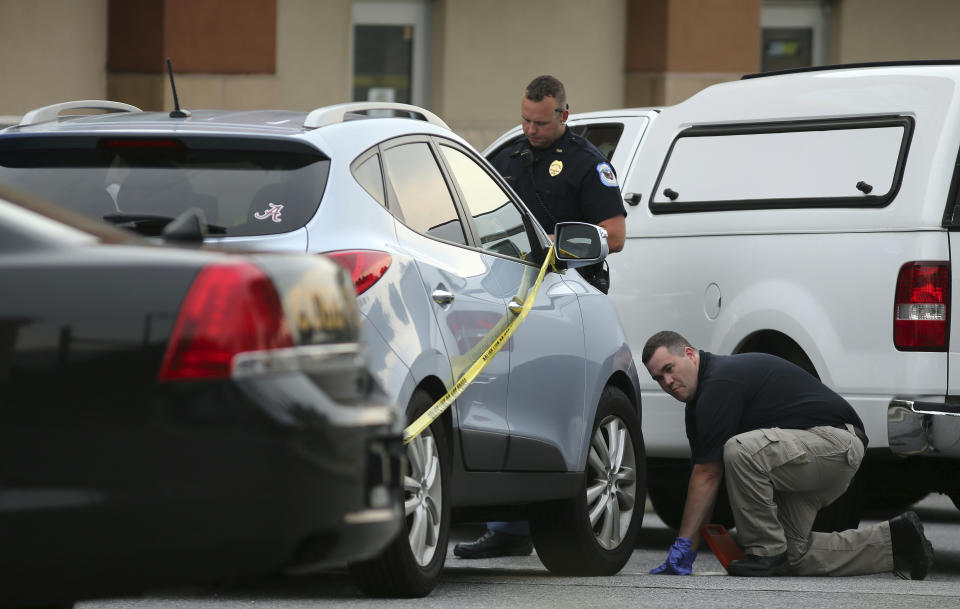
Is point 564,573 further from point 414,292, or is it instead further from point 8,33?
point 8,33

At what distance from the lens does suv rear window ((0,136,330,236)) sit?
5.59 metres

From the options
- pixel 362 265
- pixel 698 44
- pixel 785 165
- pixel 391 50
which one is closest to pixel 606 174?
pixel 785 165

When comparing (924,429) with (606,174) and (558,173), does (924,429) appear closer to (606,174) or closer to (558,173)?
(606,174)

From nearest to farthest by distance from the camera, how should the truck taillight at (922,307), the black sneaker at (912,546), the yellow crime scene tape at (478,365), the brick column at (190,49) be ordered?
the yellow crime scene tape at (478,365), the truck taillight at (922,307), the black sneaker at (912,546), the brick column at (190,49)

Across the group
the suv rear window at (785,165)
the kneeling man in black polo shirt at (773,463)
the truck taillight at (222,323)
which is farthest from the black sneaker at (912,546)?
the truck taillight at (222,323)

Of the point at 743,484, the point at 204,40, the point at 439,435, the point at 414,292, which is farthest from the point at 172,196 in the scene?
the point at 204,40

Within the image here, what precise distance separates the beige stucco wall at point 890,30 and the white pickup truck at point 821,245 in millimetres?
9428

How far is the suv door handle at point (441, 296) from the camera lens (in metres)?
6.10

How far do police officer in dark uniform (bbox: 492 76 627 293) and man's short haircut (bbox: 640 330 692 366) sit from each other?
666 millimetres

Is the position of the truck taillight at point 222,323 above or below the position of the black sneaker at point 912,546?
above

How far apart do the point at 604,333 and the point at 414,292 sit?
1.83 m

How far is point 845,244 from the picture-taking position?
8008 millimetres

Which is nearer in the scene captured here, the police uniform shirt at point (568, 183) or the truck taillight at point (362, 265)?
the truck taillight at point (362, 265)

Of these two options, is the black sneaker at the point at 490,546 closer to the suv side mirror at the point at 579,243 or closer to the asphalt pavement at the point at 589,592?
the asphalt pavement at the point at 589,592
